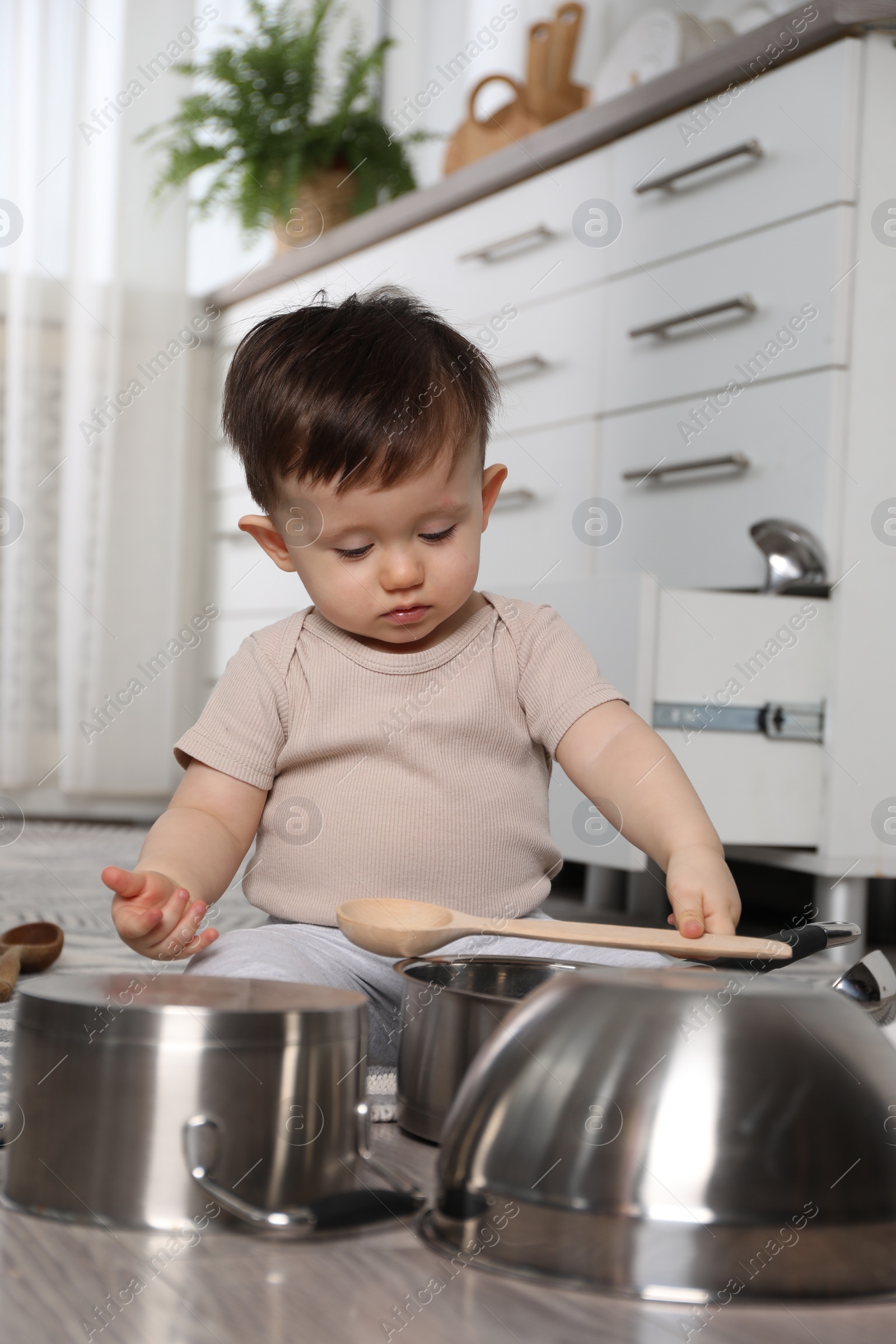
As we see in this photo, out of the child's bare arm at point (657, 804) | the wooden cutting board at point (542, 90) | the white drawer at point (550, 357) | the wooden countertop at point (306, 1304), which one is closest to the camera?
the wooden countertop at point (306, 1304)

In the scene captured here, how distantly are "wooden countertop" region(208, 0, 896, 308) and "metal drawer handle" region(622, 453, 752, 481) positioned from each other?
42 cm

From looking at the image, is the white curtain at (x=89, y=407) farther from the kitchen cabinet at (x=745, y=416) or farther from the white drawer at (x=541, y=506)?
the kitchen cabinet at (x=745, y=416)

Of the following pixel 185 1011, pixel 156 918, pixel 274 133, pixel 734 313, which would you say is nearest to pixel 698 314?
pixel 734 313

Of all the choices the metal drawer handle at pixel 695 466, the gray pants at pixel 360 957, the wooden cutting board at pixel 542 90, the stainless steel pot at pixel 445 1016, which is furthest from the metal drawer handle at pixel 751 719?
the wooden cutting board at pixel 542 90

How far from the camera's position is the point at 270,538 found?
0.86 meters

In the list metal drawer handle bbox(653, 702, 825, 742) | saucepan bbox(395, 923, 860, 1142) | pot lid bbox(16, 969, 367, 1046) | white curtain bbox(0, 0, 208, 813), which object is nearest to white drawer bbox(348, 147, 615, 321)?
metal drawer handle bbox(653, 702, 825, 742)

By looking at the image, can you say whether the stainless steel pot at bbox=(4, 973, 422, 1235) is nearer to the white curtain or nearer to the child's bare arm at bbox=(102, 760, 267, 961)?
the child's bare arm at bbox=(102, 760, 267, 961)

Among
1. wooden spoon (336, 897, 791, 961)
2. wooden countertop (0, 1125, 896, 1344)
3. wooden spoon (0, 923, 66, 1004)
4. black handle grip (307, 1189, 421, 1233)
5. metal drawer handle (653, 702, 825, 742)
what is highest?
metal drawer handle (653, 702, 825, 742)

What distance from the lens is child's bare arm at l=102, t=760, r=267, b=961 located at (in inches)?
24.9

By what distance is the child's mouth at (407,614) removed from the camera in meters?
0.79

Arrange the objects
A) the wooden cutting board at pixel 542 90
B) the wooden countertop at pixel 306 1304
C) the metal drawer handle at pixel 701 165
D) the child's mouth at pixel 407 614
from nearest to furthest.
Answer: the wooden countertop at pixel 306 1304 → the child's mouth at pixel 407 614 → the metal drawer handle at pixel 701 165 → the wooden cutting board at pixel 542 90

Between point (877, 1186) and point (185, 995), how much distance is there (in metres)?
0.26

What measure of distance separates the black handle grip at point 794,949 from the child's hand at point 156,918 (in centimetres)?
26

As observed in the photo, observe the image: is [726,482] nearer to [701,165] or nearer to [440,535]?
[701,165]
